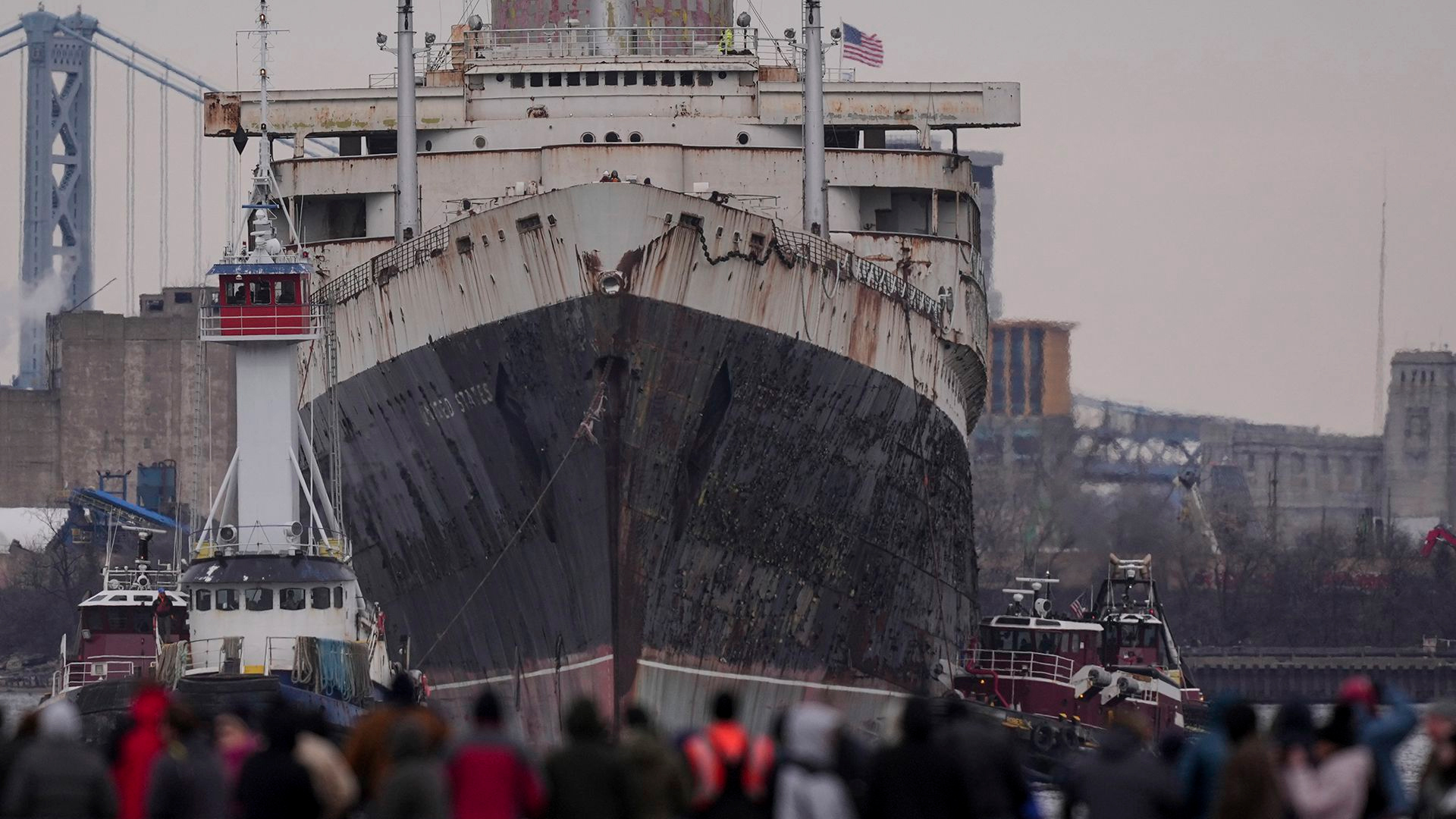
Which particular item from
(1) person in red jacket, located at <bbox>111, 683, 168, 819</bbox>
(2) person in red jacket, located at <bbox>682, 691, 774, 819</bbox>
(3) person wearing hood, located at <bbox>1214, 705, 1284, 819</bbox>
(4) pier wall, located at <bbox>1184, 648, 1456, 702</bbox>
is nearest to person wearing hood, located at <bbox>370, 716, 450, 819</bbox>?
(2) person in red jacket, located at <bbox>682, 691, 774, 819</bbox>

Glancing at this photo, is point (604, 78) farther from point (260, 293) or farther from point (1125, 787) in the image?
point (1125, 787)

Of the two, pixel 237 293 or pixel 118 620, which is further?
pixel 118 620

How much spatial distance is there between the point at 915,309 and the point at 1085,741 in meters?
9.98

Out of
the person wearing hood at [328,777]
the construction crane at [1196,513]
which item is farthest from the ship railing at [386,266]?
the construction crane at [1196,513]

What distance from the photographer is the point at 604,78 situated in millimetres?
50781

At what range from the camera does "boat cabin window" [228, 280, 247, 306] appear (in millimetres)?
41781

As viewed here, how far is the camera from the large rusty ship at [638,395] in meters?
39.3

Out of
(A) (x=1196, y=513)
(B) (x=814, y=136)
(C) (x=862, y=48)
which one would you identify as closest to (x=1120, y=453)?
(A) (x=1196, y=513)

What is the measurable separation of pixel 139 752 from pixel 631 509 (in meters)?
21.4

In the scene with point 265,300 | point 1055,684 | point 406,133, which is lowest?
point 1055,684

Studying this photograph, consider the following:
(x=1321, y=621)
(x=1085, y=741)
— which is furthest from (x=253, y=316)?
(x=1321, y=621)

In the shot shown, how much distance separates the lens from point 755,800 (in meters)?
17.8

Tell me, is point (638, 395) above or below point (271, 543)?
above

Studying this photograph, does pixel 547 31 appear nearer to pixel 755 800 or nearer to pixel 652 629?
pixel 652 629
